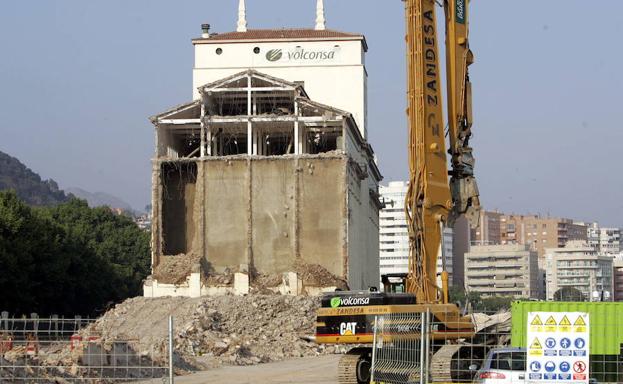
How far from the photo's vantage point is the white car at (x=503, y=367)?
21.6 m

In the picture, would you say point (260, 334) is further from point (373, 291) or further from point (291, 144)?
point (373, 291)

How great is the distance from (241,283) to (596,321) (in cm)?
3399

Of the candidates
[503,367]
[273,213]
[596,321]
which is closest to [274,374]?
[596,321]

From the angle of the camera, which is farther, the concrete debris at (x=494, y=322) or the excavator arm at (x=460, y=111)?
the concrete debris at (x=494, y=322)

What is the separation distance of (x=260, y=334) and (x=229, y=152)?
59.6 feet

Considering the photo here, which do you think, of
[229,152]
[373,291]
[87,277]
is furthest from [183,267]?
[373,291]

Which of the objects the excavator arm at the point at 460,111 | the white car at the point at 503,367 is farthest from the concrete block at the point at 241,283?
the white car at the point at 503,367

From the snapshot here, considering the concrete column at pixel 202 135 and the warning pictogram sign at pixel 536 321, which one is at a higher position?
the concrete column at pixel 202 135

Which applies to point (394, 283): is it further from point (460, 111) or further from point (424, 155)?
point (460, 111)

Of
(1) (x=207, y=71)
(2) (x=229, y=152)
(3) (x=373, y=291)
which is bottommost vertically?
(3) (x=373, y=291)

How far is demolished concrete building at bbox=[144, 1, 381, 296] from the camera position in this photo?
6284cm

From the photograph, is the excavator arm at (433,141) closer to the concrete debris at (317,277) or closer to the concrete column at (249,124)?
the concrete debris at (317,277)

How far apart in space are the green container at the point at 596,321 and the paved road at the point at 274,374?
7.01 metres

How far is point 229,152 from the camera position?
70.0 metres
